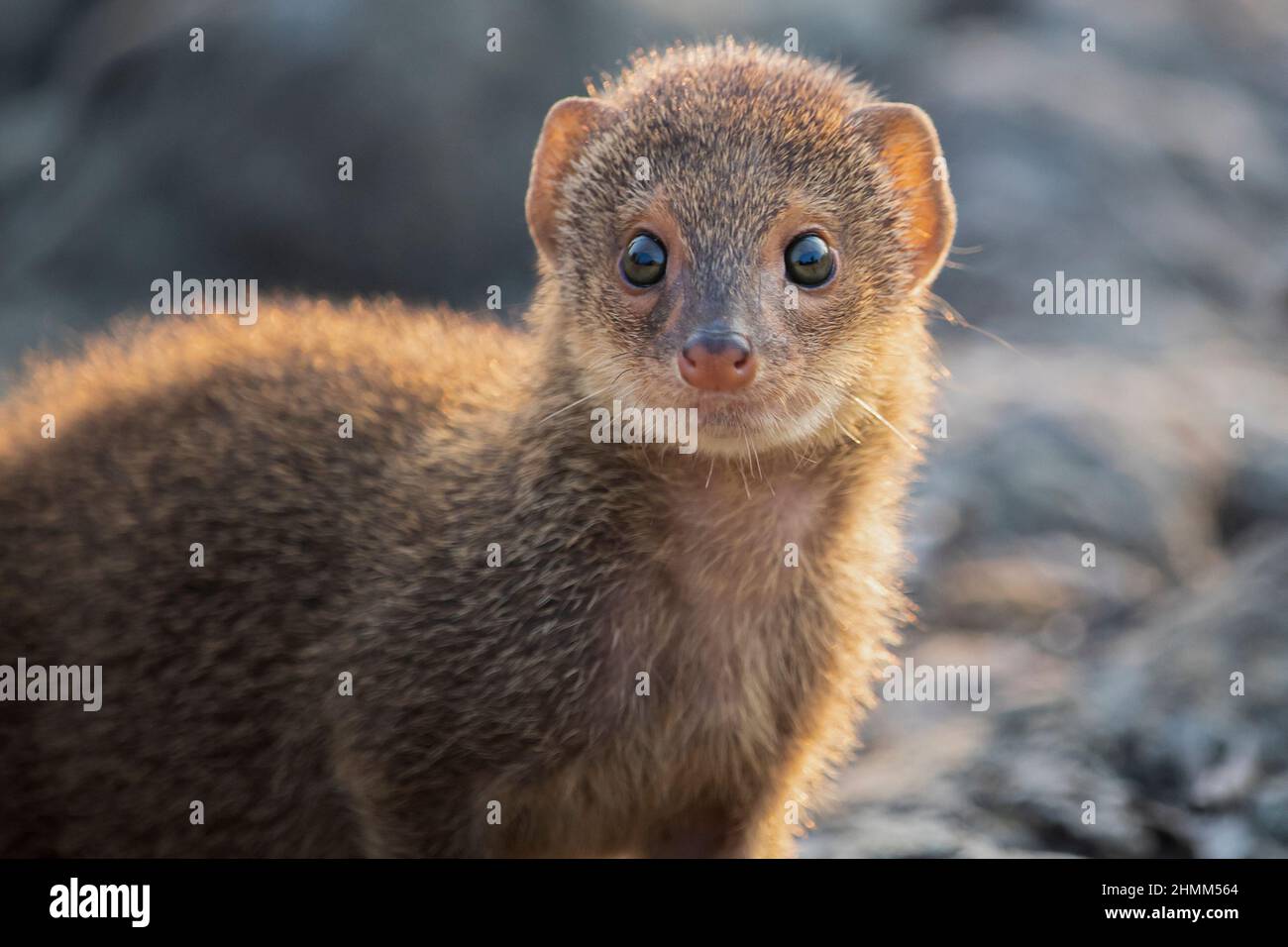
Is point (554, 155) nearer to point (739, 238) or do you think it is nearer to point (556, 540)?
point (739, 238)

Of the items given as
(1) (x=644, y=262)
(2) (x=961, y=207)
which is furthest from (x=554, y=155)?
(2) (x=961, y=207)

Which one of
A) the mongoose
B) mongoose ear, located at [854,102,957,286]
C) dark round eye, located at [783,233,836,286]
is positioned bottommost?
the mongoose

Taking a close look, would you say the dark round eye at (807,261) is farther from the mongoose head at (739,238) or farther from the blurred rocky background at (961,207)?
the blurred rocky background at (961,207)

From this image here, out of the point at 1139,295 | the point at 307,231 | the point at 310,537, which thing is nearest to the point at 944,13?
the point at 1139,295

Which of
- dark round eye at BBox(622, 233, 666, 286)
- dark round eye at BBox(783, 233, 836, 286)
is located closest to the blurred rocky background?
dark round eye at BBox(783, 233, 836, 286)

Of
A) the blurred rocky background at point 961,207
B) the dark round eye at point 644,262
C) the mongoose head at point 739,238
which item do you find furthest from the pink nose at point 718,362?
the blurred rocky background at point 961,207

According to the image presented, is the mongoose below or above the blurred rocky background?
below

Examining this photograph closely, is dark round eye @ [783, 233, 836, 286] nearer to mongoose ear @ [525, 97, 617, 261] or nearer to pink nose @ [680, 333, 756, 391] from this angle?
pink nose @ [680, 333, 756, 391]
